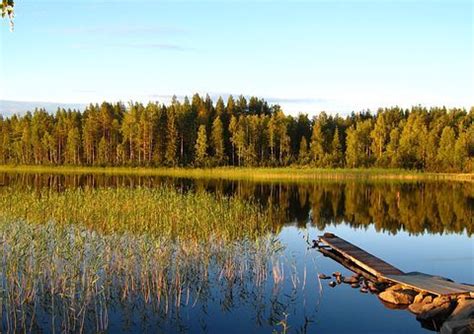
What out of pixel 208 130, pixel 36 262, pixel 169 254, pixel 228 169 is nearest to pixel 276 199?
pixel 169 254

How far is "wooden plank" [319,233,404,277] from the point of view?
1456 cm

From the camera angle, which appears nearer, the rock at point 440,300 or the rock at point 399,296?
the rock at point 440,300

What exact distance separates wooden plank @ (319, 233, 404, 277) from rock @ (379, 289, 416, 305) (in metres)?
1.49

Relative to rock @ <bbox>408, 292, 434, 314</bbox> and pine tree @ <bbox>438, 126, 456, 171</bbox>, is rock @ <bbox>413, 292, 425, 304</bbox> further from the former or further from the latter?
pine tree @ <bbox>438, 126, 456, 171</bbox>

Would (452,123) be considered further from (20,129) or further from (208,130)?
(20,129)

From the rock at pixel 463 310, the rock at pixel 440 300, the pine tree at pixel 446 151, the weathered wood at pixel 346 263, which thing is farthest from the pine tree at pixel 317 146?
the rock at pixel 463 310

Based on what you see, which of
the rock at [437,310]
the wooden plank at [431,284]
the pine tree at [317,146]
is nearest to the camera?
the rock at [437,310]

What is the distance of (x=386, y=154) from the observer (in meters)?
69.2

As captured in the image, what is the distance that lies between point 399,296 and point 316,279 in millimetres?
2562

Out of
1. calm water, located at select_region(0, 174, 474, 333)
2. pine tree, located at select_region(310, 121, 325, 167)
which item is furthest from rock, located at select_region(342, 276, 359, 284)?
pine tree, located at select_region(310, 121, 325, 167)

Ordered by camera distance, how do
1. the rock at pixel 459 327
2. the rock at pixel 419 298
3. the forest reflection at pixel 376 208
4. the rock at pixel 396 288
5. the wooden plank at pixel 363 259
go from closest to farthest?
the rock at pixel 459 327 < the rock at pixel 419 298 < the rock at pixel 396 288 < the wooden plank at pixel 363 259 < the forest reflection at pixel 376 208

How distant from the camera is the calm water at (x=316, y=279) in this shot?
10711 mm

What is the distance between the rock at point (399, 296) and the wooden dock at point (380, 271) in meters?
0.21

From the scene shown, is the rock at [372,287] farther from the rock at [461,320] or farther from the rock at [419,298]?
the rock at [461,320]
